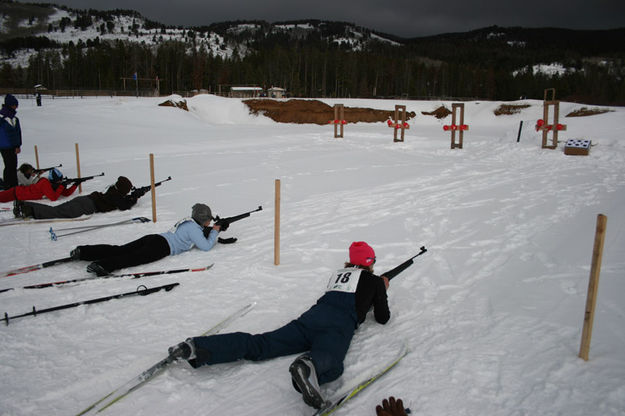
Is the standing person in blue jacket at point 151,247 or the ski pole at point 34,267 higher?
the standing person in blue jacket at point 151,247

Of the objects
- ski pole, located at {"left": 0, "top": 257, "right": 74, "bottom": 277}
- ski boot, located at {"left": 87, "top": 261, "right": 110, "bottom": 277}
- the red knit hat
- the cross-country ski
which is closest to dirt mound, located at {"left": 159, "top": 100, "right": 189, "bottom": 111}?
ski pole, located at {"left": 0, "top": 257, "right": 74, "bottom": 277}

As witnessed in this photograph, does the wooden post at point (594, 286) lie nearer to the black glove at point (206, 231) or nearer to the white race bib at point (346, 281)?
the white race bib at point (346, 281)

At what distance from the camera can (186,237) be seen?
5.93 m

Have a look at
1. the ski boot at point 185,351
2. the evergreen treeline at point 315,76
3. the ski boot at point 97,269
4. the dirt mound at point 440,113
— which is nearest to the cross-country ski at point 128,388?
the ski boot at point 185,351

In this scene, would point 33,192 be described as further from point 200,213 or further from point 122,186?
point 200,213

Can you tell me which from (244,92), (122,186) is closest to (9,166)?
(122,186)

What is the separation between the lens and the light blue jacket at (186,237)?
19.2ft

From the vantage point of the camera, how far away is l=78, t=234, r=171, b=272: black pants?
5.16 metres

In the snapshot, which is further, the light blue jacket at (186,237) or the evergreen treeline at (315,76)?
the evergreen treeline at (315,76)

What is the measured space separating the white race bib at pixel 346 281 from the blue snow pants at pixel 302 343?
194mm

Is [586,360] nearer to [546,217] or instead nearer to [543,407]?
[543,407]

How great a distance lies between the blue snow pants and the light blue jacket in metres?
2.93

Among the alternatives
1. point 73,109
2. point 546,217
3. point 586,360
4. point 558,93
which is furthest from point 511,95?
point 586,360

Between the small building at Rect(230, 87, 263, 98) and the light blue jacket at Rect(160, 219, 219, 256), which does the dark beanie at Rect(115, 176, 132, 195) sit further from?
the small building at Rect(230, 87, 263, 98)
